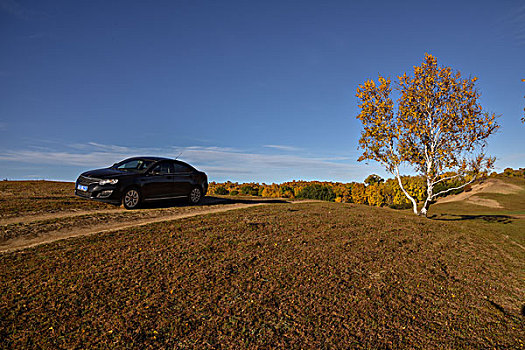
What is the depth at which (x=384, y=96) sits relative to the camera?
20156mm

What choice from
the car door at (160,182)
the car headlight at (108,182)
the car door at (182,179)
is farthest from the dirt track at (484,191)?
the car headlight at (108,182)

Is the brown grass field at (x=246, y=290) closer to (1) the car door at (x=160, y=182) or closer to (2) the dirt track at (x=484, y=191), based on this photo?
(1) the car door at (x=160, y=182)

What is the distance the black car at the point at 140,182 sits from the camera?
11.0 m

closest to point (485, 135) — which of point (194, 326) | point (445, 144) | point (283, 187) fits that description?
point (445, 144)

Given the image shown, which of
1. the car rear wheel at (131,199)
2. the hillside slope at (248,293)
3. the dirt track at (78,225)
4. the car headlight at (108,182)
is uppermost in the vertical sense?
the car headlight at (108,182)

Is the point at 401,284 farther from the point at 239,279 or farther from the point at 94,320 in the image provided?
the point at 94,320

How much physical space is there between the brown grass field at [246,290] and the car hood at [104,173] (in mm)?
1943

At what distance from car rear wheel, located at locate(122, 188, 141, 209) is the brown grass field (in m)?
1.79

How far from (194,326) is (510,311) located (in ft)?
19.7

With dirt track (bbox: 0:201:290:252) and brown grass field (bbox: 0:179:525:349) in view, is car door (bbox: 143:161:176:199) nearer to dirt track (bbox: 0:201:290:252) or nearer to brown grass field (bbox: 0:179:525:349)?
dirt track (bbox: 0:201:290:252)

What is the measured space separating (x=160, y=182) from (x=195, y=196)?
78.2 inches

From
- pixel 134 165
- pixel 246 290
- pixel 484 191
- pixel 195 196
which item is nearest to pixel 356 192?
pixel 484 191

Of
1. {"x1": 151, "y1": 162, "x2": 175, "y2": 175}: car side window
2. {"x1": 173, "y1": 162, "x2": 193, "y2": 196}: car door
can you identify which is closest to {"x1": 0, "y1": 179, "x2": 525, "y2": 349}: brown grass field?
{"x1": 151, "y1": 162, "x2": 175, "y2": 175}: car side window

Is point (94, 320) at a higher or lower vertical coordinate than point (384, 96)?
lower
